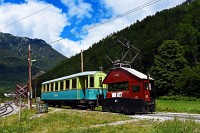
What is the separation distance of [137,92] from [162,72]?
144 feet

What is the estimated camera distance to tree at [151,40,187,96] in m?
65.0

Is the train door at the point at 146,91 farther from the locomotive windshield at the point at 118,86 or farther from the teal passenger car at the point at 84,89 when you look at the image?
the teal passenger car at the point at 84,89

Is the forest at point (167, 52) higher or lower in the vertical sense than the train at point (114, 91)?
higher

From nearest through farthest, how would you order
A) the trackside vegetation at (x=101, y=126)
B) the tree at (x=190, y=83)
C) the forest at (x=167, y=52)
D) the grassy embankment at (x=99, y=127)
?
the grassy embankment at (x=99, y=127) → the trackside vegetation at (x=101, y=126) → the tree at (x=190, y=83) → the forest at (x=167, y=52)

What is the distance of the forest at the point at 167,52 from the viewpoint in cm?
5937

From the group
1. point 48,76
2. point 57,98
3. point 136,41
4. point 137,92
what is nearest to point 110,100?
point 137,92

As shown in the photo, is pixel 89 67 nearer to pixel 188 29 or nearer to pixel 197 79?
pixel 188 29

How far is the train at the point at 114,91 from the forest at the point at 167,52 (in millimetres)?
3094

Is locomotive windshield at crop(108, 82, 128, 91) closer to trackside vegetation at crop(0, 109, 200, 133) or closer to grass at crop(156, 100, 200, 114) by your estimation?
trackside vegetation at crop(0, 109, 200, 133)

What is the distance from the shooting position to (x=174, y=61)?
66938 millimetres

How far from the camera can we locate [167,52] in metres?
67.8

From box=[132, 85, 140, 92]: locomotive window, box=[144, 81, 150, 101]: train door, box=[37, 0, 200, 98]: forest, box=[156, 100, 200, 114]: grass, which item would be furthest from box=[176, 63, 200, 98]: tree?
box=[132, 85, 140, 92]: locomotive window

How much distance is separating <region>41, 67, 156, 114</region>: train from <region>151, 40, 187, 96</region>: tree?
34.6m

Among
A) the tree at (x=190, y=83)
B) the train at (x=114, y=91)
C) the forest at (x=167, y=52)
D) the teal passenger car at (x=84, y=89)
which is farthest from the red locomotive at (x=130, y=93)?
the tree at (x=190, y=83)
